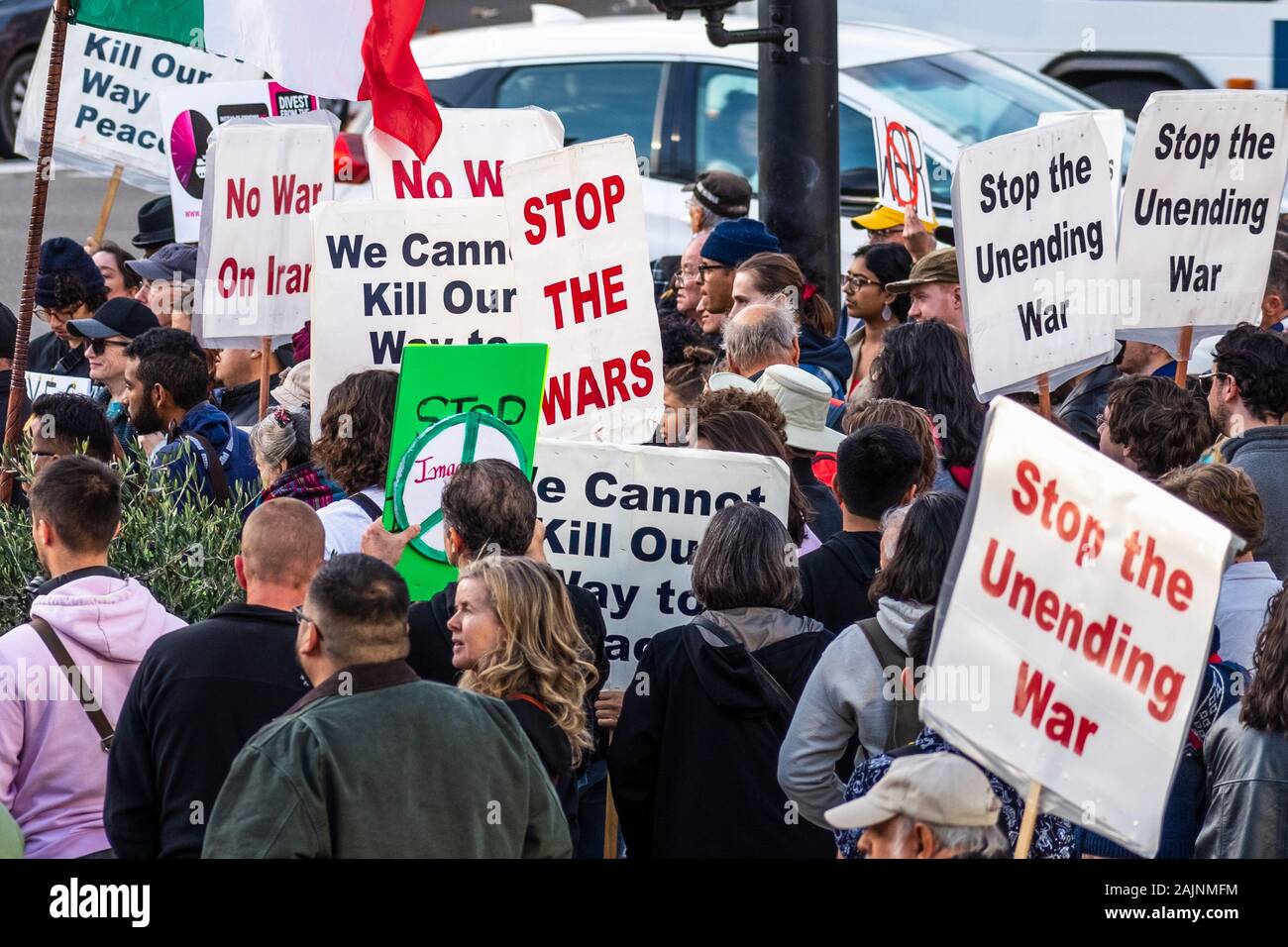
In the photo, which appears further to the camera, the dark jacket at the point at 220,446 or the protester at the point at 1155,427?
the dark jacket at the point at 220,446

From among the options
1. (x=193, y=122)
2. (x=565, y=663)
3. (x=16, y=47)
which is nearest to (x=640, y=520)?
(x=565, y=663)

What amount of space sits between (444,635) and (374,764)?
1046mm

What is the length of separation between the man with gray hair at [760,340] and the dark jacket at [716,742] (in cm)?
217

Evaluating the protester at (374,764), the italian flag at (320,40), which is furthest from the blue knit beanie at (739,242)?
the protester at (374,764)

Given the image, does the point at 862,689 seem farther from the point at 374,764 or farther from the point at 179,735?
the point at 179,735

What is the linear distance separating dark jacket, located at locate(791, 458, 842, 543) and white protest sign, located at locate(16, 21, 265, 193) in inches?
178

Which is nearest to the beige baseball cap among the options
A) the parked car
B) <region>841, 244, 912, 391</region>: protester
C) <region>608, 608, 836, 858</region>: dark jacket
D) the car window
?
<region>608, 608, 836, 858</region>: dark jacket

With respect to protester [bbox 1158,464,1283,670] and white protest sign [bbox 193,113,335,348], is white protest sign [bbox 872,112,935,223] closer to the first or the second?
white protest sign [bbox 193,113,335,348]

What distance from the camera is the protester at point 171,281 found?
26.6ft

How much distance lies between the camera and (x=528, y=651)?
4191 mm

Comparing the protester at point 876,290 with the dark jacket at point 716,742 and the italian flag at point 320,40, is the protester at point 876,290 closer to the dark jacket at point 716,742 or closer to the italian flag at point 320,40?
the italian flag at point 320,40

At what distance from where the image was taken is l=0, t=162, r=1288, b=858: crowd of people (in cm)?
357

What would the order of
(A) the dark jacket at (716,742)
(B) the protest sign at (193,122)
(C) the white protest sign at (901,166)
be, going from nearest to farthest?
(A) the dark jacket at (716,742)
(B) the protest sign at (193,122)
(C) the white protest sign at (901,166)

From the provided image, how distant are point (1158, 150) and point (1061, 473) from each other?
12.4 ft
